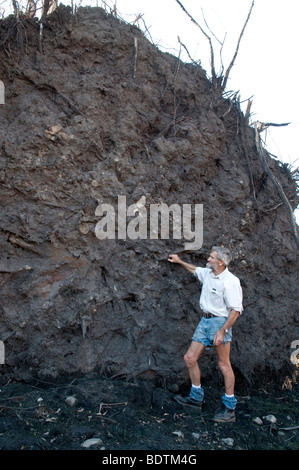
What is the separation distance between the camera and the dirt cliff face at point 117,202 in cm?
438

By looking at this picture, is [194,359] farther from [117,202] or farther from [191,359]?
[117,202]

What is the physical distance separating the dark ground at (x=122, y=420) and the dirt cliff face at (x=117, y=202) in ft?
0.96

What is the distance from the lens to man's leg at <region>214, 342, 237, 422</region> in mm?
4020

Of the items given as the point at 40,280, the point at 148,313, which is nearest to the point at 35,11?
the point at 40,280

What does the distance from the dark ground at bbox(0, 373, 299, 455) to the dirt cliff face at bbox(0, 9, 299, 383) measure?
0.96 feet

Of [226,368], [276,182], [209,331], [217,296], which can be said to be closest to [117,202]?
[217,296]

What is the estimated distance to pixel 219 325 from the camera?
4.09m

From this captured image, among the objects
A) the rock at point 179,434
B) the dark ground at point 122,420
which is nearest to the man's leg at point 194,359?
the dark ground at point 122,420

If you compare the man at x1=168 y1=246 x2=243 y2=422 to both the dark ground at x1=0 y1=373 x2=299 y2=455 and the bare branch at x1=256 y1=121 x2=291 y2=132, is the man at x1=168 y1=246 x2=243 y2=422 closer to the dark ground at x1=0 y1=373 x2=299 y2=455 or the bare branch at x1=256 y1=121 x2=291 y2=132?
the dark ground at x1=0 y1=373 x2=299 y2=455

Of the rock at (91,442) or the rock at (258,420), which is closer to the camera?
the rock at (91,442)

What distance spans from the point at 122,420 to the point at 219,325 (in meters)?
1.31

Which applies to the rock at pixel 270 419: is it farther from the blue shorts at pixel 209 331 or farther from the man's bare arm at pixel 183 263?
the man's bare arm at pixel 183 263

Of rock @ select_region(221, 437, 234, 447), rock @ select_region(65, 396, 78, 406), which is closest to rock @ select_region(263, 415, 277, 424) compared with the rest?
rock @ select_region(221, 437, 234, 447)

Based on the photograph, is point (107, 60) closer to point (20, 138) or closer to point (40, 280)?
point (20, 138)
